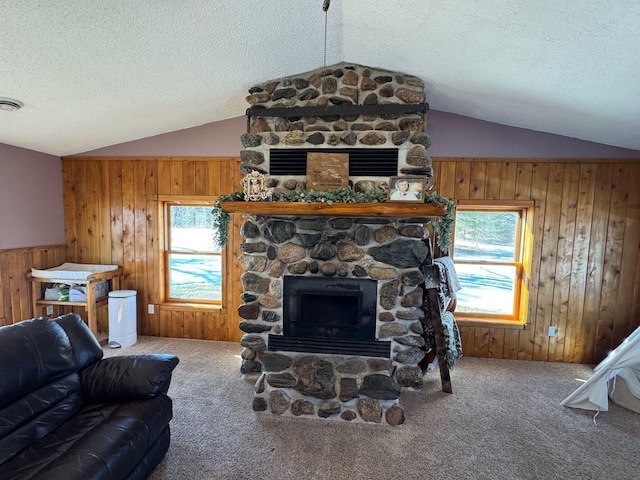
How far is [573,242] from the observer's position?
Answer: 3338 millimetres

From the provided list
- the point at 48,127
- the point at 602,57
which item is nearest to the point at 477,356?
the point at 602,57

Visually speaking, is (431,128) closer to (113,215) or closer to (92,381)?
(92,381)

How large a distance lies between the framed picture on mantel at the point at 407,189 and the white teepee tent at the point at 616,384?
7.32 feet

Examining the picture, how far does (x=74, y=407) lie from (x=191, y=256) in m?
2.29

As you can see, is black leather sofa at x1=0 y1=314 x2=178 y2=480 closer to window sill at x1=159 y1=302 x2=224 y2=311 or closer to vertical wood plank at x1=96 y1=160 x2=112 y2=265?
window sill at x1=159 y1=302 x2=224 y2=311

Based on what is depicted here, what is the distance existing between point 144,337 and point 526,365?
473cm

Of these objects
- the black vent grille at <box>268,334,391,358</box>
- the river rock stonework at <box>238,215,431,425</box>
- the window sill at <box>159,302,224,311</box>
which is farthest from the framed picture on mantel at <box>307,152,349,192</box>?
the window sill at <box>159,302,224,311</box>

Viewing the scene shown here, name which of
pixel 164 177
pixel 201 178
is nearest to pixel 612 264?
pixel 201 178

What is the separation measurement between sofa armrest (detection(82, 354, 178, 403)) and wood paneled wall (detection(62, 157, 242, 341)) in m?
1.83

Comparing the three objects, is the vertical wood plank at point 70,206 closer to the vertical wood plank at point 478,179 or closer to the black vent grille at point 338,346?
the black vent grille at point 338,346

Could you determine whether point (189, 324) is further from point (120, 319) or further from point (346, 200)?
point (346, 200)

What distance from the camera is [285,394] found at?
8.16ft

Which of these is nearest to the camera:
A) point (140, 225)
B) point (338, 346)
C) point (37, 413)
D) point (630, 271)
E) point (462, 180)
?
point (37, 413)

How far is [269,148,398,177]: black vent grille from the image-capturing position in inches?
101
